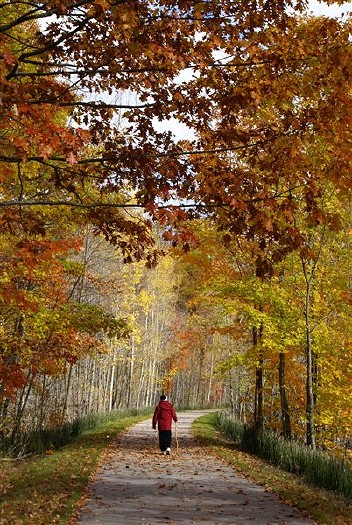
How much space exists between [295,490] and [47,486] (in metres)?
4.14

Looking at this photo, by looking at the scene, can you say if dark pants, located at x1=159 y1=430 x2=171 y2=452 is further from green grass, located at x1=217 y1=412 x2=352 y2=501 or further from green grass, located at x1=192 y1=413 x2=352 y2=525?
green grass, located at x1=217 y1=412 x2=352 y2=501

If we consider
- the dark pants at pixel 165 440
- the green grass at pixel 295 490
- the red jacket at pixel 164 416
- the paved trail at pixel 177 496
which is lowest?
the paved trail at pixel 177 496

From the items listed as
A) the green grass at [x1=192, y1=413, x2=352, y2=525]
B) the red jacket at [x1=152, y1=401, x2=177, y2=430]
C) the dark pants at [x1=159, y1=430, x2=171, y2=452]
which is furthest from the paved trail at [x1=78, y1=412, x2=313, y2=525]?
the red jacket at [x1=152, y1=401, x2=177, y2=430]

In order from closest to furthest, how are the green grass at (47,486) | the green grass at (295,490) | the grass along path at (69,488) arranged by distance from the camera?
the green grass at (47,486)
the grass along path at (69,488)
the green grass at (295,490)

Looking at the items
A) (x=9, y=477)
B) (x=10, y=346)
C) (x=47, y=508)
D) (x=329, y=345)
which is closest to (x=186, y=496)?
(x=47, y=508)

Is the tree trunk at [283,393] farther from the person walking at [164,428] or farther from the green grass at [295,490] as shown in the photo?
the person walking at [164,428]

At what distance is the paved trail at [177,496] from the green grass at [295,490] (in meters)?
0.22

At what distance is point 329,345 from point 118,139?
9821 millimetres

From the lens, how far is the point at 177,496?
28.5 feet

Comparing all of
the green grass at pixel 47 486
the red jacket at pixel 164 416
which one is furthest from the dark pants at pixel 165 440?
the green grass at pixel 47 486

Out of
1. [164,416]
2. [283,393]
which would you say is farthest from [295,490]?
[283,393]

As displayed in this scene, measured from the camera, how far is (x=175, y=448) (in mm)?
15656

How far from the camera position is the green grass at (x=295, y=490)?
748 centimetres

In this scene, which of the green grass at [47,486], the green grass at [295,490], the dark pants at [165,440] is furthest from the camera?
the dark pants at [165,440]
